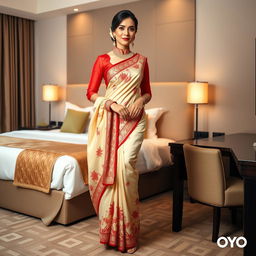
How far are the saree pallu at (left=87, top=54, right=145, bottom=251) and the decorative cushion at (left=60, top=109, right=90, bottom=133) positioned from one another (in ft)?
8.18

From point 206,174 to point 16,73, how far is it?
447 centimetres

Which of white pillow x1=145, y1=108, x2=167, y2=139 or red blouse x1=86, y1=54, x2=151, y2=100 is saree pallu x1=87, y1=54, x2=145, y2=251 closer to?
red blouse x1=86, y1=54, x2=151, y2=100

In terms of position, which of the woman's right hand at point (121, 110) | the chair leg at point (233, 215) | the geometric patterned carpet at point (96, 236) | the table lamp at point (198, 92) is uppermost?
the table lamp at point (198, 92)

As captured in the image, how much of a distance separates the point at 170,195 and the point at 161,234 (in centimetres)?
133

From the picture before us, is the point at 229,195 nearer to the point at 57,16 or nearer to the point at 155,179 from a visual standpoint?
the point at 155,179

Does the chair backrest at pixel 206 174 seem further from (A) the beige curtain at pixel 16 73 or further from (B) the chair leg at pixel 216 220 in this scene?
(A) the beige curtain at pixel 16 73

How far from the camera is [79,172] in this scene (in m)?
3.15

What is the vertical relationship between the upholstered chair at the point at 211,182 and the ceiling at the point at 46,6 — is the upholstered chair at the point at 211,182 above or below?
below

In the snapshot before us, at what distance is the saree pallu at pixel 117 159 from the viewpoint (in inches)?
102

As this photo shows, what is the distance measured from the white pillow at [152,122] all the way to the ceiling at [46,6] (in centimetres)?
166

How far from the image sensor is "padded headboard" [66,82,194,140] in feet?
15.2

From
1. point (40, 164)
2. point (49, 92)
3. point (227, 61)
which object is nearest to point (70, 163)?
point (40, 164)

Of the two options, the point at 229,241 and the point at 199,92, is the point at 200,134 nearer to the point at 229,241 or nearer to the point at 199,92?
the point at 199,92

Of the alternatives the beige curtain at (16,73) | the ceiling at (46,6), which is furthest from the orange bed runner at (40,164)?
the beige curtain at (16,73)
